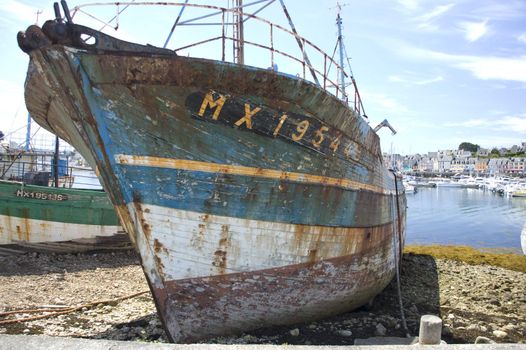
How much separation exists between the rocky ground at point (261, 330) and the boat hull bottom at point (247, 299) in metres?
0.22

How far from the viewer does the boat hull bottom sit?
460 centimetres

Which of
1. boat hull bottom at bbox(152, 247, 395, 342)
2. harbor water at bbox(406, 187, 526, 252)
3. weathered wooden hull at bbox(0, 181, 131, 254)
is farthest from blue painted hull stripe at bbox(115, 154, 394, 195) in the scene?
harbor water at bbox(406, 187, 526, 252)

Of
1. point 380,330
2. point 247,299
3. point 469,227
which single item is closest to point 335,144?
point 247,299

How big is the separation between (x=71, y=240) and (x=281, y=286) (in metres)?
8.50

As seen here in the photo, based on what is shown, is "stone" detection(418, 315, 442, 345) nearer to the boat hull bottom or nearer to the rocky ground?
the boat hull bottom

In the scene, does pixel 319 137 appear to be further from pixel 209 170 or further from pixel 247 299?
pixel 247 299

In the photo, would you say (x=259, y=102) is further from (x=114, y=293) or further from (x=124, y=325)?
(x=114, y=293)

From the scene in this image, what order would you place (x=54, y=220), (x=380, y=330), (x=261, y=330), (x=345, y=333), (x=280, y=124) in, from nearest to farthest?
(x=280, y=124)
(x=261, y=330)
(x=345, y=333)
(x=380, y=330)
(x=54, y=220)

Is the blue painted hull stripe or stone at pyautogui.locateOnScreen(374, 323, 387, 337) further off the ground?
the blue painted hull stripe

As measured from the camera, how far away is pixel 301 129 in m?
4.87

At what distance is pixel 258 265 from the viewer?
4762 mm

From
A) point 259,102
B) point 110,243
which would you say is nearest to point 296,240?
point 259,102

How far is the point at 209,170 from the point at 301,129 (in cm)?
124

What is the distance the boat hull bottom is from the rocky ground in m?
0.22
